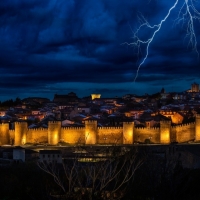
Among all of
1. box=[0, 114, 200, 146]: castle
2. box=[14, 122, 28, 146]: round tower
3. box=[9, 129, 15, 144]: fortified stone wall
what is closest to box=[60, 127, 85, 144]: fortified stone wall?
box=[0, 114, 200, 146]: castle

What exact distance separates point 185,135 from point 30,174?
46.0ft

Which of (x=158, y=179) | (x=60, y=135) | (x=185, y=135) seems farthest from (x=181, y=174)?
(x=60, y=135)

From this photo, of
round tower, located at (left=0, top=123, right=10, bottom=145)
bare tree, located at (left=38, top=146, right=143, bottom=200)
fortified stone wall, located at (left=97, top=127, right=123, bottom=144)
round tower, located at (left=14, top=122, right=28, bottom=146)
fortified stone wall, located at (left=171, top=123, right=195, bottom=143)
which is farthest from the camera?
round tower, located at (left=0, top=123, right=10, bottom=145)

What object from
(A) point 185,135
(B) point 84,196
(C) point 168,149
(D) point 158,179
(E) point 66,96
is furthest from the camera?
(E) point 66,96

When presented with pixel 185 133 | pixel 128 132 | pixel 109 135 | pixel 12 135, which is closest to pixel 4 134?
pixel 12 135

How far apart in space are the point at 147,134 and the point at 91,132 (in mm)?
4296

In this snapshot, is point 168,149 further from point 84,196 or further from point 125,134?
point 84,196

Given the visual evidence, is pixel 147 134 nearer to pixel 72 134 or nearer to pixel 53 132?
pixel 72 134

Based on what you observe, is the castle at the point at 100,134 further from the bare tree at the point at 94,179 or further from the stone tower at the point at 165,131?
the bare tree at the point at 94,179

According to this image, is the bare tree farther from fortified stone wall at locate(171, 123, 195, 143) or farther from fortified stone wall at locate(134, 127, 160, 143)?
fortified stone wall at locate(171, 123, 195, 143)

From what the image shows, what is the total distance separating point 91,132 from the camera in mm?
37219

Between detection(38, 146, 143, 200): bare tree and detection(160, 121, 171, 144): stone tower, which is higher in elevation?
detection(160, 121, 171, 144): stone tower

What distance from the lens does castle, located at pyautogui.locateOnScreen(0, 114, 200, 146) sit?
36.2 meters

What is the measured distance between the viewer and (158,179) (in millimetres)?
20719
